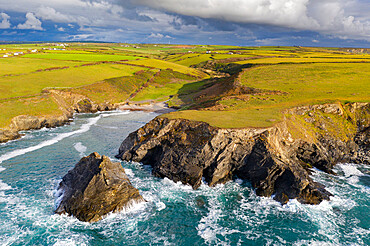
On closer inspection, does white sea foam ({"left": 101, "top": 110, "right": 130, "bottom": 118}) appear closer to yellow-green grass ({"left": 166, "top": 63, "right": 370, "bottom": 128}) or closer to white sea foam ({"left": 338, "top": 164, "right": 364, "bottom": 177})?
yellow-green grass ({"left": 166, "top": 63, "right": 370, "bottom": 128})

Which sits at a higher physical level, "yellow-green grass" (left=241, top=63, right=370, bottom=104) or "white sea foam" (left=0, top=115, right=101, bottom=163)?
"yellow-green grass" (left=241, top=63, right=370, bottom=104)

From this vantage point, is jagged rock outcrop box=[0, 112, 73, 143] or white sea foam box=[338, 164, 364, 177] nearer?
white sea foam box=[338, 164, 364, 177]

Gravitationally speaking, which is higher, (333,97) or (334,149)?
(333,97)

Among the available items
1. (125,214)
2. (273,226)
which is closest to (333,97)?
(273,226)

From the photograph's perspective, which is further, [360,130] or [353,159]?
[360,130]

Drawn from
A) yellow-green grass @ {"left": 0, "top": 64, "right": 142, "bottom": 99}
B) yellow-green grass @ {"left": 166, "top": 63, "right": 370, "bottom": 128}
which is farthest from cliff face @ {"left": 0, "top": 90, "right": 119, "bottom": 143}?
yellow-green grass @ {"left": 166, "top": 63, "right": 370, "bottom": 128}

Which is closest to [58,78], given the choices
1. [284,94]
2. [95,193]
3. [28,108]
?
[28,108]

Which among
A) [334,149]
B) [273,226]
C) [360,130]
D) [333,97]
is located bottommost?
[273,226]

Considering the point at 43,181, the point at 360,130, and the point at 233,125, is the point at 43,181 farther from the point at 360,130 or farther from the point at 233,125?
the point at 360,130
